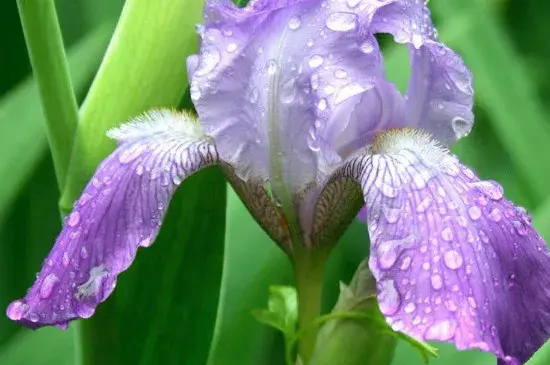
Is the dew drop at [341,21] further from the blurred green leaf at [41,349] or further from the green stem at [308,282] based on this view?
the blurred green leaf at [41,349]

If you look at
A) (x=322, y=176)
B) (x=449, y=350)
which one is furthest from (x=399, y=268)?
(x=449, y=350)

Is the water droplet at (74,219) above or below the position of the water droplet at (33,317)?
above

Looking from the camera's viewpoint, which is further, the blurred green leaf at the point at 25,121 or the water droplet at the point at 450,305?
the blurred green leaf at the point at 25,121

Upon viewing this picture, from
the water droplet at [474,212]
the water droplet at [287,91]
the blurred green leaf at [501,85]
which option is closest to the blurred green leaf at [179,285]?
the water droplet at [287,91]

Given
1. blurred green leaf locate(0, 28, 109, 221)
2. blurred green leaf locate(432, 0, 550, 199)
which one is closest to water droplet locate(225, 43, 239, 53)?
blurred green leaf locate(0, 28, 109, 221)

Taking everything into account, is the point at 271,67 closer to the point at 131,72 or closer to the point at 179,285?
the point at 131,72

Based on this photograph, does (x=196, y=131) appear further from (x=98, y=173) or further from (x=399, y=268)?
(x=399, y=268)
